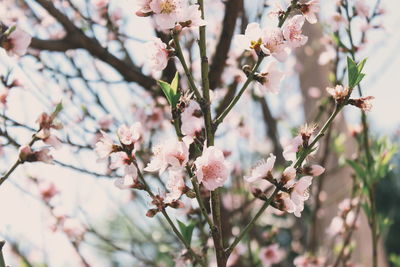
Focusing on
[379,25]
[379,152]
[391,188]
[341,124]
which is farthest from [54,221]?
[391,188]

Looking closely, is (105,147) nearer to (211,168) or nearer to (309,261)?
(211,168)

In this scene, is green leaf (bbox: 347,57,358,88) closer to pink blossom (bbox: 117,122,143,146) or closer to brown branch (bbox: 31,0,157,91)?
pink blossom (bbox: 117,122,143,146)

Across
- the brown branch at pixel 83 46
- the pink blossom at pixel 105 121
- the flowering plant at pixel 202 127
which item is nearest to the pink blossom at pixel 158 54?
the flowering plant at pixel 202 127

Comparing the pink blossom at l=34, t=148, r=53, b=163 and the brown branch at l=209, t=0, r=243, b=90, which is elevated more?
the brown branch at l=209, t=0, r=243, b=90

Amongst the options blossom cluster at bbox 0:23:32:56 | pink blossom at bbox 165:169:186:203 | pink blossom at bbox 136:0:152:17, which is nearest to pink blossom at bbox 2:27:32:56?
blossom cluster at bbox 0:23:32:56

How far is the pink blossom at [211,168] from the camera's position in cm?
111

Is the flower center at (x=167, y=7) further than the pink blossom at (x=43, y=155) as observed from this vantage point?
No

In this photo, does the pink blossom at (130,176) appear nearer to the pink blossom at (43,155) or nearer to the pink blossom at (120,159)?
the pink blossom at (120,159)

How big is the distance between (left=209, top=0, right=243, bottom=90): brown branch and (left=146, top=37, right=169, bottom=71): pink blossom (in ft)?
2.61

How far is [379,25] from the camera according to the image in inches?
90.0

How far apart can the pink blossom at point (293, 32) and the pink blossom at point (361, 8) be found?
880mm

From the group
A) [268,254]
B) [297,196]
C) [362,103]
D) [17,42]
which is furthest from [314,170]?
[268,254]

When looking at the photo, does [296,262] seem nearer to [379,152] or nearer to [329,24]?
[379,152]

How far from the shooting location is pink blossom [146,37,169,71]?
1.27 metres
